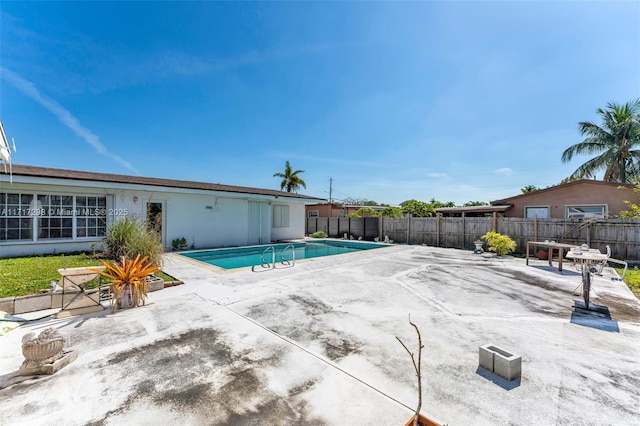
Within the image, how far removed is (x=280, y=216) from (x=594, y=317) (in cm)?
1623

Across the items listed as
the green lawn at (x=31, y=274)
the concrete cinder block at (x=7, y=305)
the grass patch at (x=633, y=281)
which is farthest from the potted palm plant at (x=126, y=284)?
the grass patch at (x=633, y=281)

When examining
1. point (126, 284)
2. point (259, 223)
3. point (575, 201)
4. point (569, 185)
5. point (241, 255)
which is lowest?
point (241, 255)

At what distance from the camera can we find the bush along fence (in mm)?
11508

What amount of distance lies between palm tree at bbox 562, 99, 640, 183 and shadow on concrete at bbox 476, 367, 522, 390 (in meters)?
25.6

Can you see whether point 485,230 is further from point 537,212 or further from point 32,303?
point 32,303

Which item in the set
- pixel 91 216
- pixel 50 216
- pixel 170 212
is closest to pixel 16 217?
pixel 50 216

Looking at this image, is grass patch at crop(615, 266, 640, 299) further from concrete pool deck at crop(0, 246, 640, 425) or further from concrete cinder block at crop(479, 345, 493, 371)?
concrete cinder block at crop(479, 345, 493, 371)

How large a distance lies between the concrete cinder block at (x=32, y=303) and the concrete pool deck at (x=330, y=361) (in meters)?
0.91

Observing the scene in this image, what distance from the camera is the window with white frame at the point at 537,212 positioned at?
16250 millimetres

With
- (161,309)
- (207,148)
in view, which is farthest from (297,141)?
(161,309)

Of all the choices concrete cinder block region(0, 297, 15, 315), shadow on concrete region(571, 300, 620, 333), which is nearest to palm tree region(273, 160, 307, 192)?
concrete cinder block region(0, 297, 15, 315)

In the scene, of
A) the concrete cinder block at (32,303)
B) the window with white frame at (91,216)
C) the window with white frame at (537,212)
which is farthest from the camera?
the window with white frame at (537,212)

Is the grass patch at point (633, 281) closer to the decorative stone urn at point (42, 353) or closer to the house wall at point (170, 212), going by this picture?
the decorative stone urn at point (42, 353)

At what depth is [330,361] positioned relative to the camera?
344 cm
